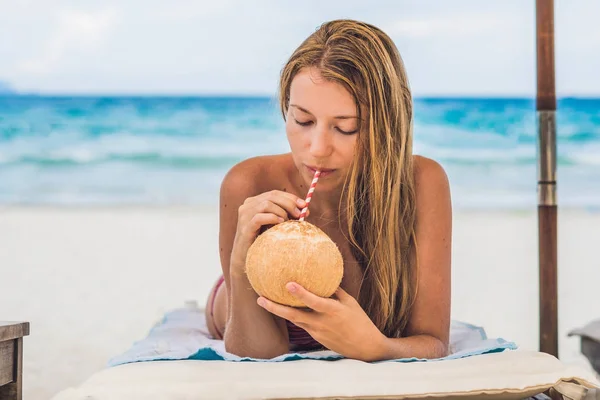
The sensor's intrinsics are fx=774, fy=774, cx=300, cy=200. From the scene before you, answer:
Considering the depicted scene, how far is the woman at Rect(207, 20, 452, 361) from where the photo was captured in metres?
2.04

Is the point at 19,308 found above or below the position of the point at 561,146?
below

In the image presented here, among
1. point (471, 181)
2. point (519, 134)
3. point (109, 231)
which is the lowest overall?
point (109, 231)

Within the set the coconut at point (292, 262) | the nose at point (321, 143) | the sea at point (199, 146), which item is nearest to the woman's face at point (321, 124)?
the nose at point (321, 143)

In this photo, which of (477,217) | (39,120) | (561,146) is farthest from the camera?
(39,120)

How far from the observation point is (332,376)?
1864 mm

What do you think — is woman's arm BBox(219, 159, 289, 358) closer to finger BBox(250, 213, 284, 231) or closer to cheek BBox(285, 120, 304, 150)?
finger BBox(250, 213, 284, 231)

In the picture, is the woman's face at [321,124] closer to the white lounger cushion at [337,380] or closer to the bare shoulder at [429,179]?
the bare shoulder at [429,179]

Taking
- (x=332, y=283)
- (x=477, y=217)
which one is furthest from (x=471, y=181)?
(x=332, y=283)

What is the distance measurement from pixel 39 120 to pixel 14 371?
14196 mm

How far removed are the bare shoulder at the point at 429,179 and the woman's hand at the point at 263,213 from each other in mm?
494

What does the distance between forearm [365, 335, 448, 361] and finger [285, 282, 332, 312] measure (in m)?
0.25

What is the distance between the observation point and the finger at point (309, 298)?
1.82 meters

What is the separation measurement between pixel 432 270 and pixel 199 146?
38.9 feet

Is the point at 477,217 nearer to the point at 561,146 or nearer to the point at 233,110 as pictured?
the point at 561,146
